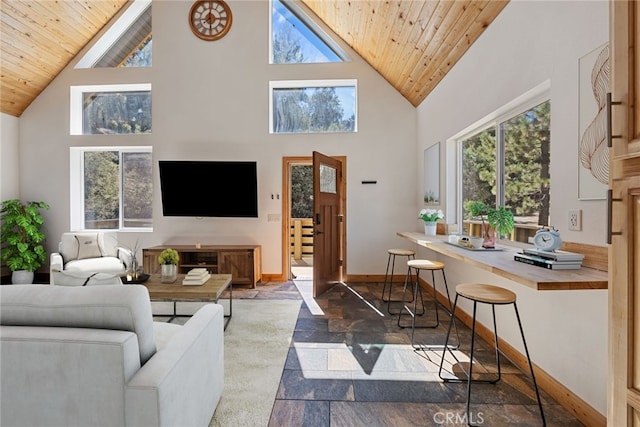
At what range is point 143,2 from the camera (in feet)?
15.8

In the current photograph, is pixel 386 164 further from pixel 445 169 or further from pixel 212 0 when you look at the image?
pixel 212 0

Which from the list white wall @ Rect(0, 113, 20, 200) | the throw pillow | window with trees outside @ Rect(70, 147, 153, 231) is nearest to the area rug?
the throw pillow

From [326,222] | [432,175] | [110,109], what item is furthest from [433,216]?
[110,109]

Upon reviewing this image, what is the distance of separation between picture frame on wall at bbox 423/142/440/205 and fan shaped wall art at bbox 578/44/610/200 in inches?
86.5

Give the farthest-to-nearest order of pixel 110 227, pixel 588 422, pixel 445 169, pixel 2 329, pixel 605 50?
pixel 110 227
pixel 445 169
pixel 588 422
pixel 605 50
pixel 2 329

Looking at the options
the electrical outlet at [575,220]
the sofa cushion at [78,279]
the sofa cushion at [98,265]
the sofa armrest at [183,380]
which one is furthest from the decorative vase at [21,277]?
the electrical outlet at [575,220]

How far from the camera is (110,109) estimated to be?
506 centimetres

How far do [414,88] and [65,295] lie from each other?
14.7 ft

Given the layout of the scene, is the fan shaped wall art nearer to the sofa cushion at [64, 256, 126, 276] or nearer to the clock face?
the clock face

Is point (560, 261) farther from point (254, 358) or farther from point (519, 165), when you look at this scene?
point (254, 358)

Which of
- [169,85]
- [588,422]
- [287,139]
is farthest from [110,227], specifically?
[588,422]

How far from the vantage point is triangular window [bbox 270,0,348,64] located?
15.7ft

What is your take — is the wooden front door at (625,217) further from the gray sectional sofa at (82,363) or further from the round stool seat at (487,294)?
the gray sectional sofa at (82,363)

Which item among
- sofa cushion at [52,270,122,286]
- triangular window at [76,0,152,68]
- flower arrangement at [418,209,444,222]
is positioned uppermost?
triangular window at [76,0,152,68]
